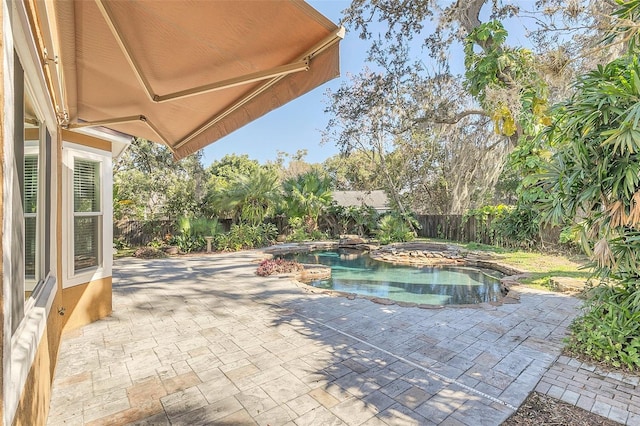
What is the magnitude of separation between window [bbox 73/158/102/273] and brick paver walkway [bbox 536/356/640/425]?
18.8 feet

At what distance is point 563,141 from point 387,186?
A: 16607mm

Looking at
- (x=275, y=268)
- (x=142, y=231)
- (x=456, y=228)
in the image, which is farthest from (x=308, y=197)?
(x=275, y=268)

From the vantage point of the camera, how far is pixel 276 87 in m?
2.40

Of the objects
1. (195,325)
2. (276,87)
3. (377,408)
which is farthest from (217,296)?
(276,87)

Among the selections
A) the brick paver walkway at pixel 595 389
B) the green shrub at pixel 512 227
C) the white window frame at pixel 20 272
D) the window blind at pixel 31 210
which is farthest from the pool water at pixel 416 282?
the white window frame at pixel 20 272

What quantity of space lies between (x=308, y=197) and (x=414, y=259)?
6915 millimetres

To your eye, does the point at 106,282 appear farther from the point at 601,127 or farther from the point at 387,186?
the point at 387,186

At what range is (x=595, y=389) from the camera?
115 inches

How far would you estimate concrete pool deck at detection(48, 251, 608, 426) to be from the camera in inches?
102

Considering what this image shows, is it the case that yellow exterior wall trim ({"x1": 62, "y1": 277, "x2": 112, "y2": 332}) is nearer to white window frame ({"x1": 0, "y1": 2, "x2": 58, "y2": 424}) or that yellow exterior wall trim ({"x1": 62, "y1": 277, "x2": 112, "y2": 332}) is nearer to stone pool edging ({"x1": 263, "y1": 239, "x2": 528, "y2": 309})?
white window frame ({"x1": 0, "y1": 2, "x2": 58, "y2": 424})

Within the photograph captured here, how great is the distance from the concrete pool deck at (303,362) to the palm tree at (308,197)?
11200 millimetres

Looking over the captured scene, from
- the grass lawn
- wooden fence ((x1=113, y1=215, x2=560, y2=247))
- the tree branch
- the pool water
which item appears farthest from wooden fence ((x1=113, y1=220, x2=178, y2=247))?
the grass lawn

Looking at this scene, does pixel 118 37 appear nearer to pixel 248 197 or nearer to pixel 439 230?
pixel 248 197

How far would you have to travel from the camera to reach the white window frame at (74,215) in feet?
13.4
